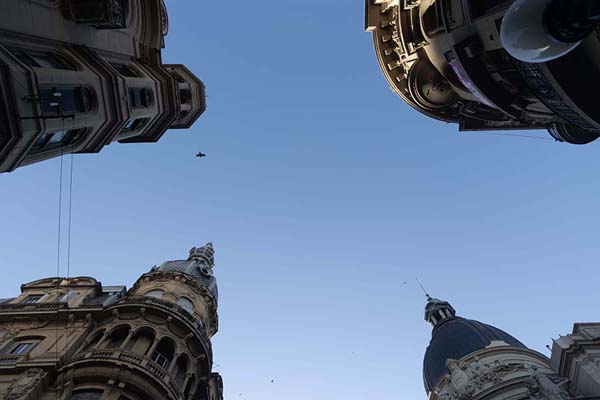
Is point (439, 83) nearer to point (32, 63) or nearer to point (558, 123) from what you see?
point (558, 123)

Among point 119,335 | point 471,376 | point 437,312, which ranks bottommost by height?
point 119,335

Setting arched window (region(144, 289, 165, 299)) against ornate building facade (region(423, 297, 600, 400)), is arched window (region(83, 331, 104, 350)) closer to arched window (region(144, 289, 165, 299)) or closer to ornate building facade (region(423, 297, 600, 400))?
arched window (region(144, 289, 165, 299))

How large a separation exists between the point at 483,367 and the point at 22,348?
35.8 metres

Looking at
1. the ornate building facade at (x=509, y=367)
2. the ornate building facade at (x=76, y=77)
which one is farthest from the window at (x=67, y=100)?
the ornate building facade at (x=509, y=367)

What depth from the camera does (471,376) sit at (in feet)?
119

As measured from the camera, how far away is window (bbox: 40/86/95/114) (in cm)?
1300

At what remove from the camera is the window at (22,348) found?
79.3 ft

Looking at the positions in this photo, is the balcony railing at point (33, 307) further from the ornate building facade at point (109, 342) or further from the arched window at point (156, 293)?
the arched window at point (156, 293)

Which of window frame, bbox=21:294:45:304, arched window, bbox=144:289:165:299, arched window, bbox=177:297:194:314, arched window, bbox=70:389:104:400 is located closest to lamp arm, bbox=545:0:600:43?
arched window, bbox=70:389:104:400

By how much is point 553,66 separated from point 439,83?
Result: 13.4 m

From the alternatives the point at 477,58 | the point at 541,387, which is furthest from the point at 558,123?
the point at 541,387

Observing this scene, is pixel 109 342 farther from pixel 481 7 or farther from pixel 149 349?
pixel 481 7

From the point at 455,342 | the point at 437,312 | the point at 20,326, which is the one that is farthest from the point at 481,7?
the point at 437,312

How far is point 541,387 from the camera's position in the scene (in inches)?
1150
